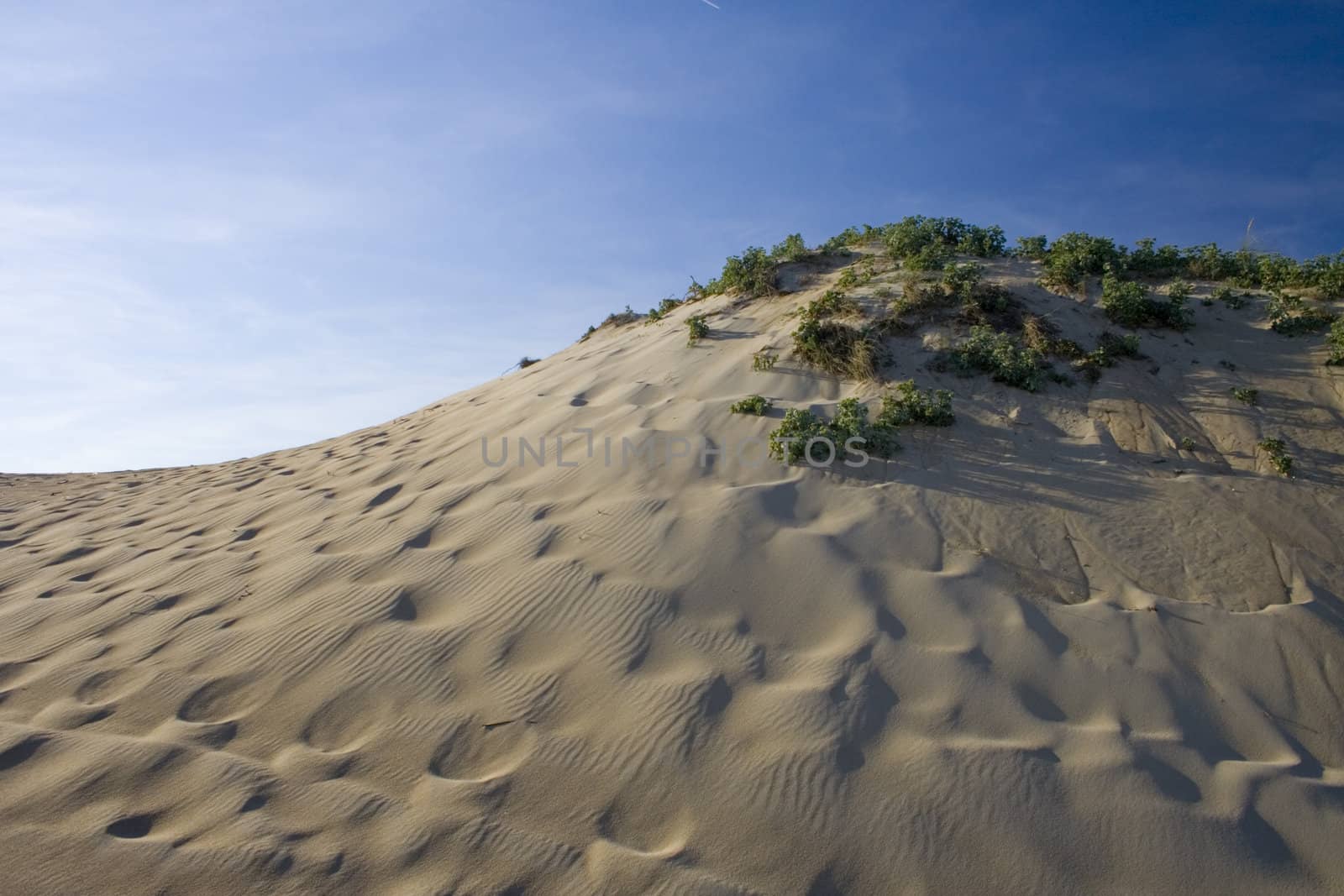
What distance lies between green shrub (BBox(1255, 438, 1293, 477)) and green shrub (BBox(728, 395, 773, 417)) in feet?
10.0

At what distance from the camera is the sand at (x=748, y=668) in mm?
2426

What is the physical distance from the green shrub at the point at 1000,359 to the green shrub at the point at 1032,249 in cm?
187

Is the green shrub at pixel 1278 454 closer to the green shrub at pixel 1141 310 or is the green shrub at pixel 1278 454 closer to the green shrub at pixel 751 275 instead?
the green shrub at pixel 1141 310

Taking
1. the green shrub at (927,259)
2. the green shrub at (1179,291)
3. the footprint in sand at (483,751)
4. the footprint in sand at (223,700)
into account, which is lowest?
the footprint in sand at (483,751)

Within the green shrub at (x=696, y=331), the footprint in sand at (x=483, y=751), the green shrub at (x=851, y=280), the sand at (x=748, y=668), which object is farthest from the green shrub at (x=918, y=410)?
the footprint in sand at (x=483, y=751)

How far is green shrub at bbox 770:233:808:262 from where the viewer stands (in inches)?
292

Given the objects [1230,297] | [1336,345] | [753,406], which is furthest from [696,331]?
[1336,345]

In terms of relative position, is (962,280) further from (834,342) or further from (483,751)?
(483,751)

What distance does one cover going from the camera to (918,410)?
483cm

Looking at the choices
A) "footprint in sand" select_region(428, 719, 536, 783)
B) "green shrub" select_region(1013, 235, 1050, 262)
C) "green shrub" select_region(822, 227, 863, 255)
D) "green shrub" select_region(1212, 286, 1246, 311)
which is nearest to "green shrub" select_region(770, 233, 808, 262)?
"green shrub" select_region(822, 227, 863, 255)

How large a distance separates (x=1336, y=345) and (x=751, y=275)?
446 centimetres

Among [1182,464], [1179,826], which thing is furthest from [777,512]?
[1182,464]

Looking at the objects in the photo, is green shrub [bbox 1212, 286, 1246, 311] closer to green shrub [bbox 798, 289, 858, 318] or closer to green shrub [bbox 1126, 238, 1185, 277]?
green shrub [bbox 1126, 238, 1185, 277]

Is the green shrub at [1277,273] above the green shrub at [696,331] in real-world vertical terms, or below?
above
